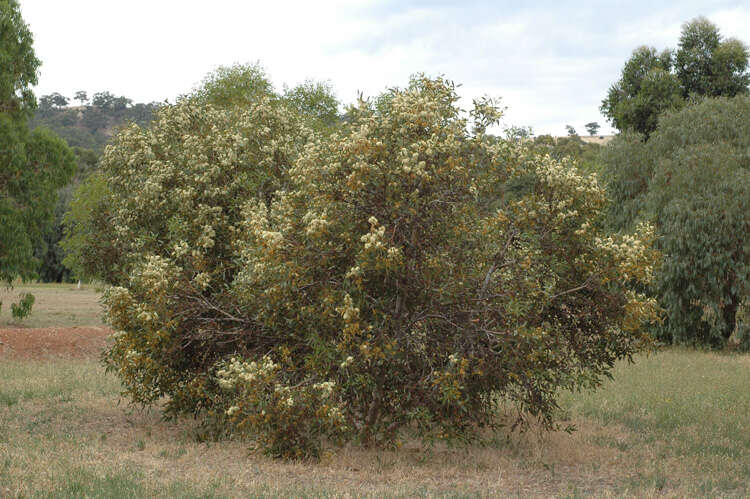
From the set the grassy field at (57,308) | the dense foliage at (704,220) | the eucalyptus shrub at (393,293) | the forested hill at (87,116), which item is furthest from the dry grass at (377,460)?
the forested hill at (87,116)

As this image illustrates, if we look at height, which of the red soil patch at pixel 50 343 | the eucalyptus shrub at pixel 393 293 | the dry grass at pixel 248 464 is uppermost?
the eucalyptus shrub at pixel 393 293

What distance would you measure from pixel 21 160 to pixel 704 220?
2221 centimetres

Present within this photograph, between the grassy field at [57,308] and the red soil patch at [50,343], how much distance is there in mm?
973

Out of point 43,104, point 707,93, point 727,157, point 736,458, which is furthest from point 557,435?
point 43,104

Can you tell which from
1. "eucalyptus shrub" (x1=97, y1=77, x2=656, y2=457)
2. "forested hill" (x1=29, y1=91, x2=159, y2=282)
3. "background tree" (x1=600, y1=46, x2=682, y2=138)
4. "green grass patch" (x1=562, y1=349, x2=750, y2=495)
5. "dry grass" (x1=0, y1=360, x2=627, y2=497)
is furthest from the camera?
"forested hill" (x1=29, y1=91, x2=159, y2=282)

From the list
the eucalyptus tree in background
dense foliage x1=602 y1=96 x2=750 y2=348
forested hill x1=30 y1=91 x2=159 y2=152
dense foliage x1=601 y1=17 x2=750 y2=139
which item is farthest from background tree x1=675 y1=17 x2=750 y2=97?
forested hill x1=30 y1=91 x2=159 y2=152

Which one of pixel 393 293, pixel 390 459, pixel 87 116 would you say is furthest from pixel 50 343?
pixel 87 116

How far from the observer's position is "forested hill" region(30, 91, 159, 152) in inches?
Result: 4717

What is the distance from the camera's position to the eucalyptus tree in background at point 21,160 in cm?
2377

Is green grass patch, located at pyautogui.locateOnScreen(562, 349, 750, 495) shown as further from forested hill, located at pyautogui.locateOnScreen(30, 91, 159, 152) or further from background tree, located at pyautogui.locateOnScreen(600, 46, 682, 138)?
forested hill, located at pyautogui.locateOnScreen(30, 91, 159, 152)

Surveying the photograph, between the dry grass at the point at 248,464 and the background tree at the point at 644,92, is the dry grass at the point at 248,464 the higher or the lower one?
the lower one

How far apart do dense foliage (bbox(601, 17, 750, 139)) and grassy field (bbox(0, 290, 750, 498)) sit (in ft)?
79.6

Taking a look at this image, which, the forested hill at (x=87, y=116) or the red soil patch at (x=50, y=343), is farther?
the forested hill at (x=87, y=116)

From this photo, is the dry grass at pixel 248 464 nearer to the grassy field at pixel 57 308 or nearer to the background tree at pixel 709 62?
the grassy field at pixel 57 308
